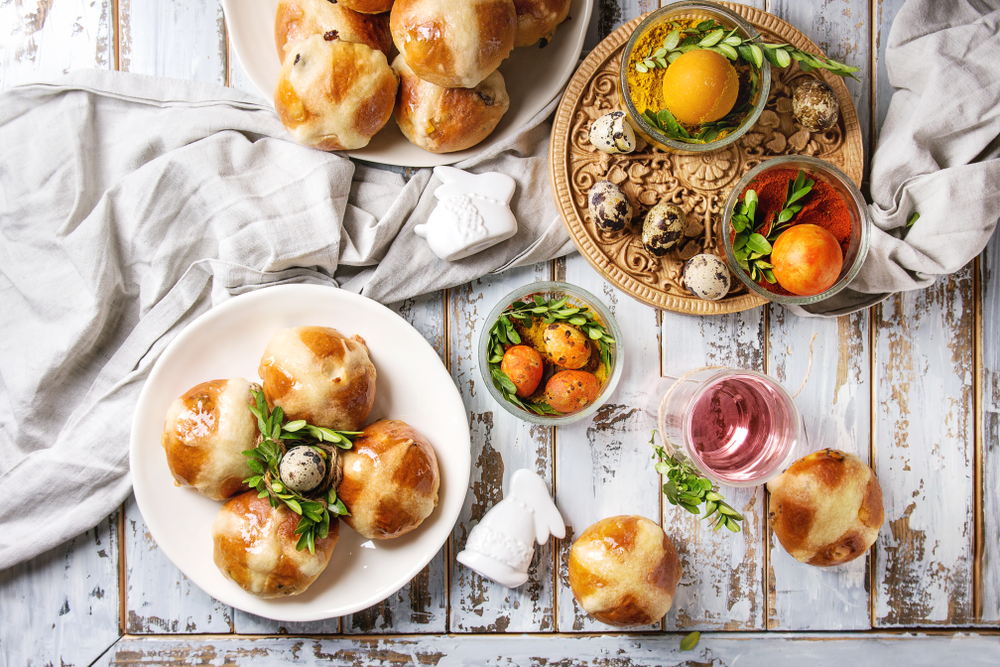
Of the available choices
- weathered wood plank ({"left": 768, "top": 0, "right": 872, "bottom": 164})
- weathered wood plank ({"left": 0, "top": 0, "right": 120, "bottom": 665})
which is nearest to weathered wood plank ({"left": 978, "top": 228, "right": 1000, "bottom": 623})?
weathered wood plank ({"left": 768, "top": 0, "right": 872, "bottom": 164})

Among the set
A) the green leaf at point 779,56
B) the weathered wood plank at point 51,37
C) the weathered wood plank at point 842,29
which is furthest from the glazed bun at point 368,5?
the weathered wood plank at point 842,29

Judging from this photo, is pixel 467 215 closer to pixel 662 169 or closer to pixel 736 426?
pixel 662 169

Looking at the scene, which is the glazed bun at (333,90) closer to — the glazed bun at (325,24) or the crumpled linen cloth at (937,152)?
the glazed bun at (325,24)

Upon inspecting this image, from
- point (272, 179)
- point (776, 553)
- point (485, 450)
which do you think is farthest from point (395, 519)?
point (776, 553)

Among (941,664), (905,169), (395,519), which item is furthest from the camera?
(941,664)

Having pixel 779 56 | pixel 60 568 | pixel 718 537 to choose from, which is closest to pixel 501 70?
pixel 779 56

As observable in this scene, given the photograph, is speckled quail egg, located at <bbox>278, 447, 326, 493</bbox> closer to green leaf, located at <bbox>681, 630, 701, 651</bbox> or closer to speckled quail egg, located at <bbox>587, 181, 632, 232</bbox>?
speckled quail egg, located at <bbox>587, 181, 632, 232</bbox>

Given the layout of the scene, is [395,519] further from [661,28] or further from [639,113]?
[661,28]
